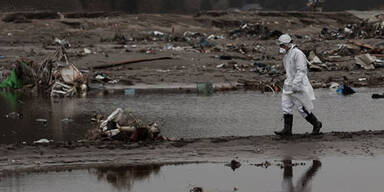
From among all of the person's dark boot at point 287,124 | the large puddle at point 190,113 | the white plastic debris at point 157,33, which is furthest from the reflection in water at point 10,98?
the white plastic debris at point 157,33

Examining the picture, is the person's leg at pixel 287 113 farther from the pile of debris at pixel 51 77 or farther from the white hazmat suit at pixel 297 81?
the pile of debris at pixel 51 77

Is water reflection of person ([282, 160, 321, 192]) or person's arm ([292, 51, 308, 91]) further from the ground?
person's arm ([292, 51, 308, 91])

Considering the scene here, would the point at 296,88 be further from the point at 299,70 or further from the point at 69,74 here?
the point at 69,74

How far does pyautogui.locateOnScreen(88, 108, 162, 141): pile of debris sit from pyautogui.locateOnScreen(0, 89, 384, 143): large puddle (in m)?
1.35

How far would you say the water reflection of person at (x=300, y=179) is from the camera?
329 inches

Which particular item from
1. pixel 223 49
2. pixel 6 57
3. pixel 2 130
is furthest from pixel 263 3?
pixel 2 130

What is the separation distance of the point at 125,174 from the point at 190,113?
6.80 m

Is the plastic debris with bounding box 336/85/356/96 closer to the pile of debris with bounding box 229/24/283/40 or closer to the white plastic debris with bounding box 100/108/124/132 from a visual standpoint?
the white plastic debris with bounding box 100/108/124/132

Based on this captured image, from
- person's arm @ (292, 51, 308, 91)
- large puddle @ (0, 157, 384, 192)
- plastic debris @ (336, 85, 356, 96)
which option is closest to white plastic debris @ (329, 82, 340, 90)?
plastic debris @ (336, 85, 356, 96)

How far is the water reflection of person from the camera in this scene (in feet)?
27.4

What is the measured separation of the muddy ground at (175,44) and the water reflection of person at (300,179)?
12.1 m

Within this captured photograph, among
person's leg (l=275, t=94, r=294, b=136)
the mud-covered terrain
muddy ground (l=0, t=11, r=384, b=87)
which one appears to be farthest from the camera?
muddy ground (l=0, t=11, r=384, b=87)

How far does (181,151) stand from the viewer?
10562mm

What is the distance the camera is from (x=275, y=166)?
960cm
